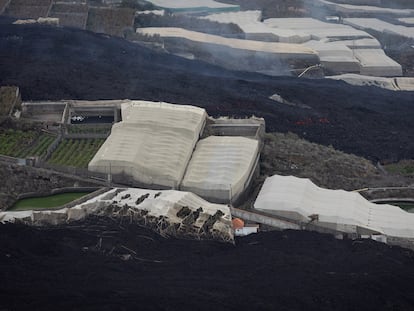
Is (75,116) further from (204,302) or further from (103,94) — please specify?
(204,302)

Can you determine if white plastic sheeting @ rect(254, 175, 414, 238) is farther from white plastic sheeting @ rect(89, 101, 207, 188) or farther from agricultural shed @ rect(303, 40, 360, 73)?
agricultural shed @ rect(303, 40, 360, 73)

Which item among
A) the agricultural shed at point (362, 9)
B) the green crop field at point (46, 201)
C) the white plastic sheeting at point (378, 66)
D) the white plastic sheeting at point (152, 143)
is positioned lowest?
the agricultural shed at point (362, 9)

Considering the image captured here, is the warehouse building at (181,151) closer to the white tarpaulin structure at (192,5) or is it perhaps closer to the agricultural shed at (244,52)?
the agricultural shed at (244,52)

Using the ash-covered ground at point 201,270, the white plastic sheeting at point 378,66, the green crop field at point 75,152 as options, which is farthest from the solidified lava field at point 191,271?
the white plastic sheeting at point 378,66

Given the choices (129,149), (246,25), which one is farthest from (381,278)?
(246,25)

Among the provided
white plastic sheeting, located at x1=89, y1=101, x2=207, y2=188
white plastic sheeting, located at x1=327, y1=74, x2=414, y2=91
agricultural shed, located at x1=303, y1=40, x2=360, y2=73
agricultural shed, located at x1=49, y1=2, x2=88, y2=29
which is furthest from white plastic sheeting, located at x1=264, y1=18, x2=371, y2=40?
white plastic sheeting, located at x1=89, y1=101, x2=207, y2=188
